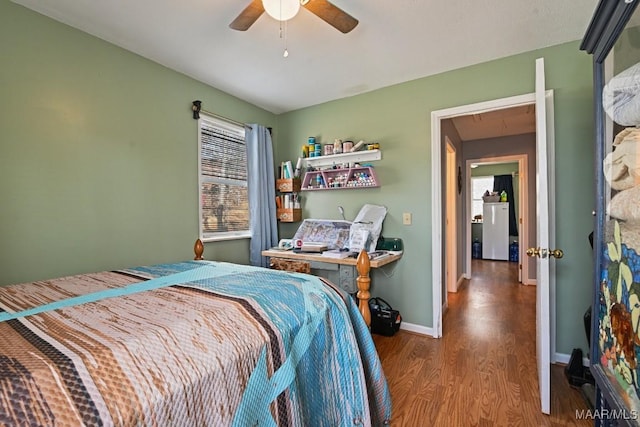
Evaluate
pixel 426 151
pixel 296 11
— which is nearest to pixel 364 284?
pixel 296 11

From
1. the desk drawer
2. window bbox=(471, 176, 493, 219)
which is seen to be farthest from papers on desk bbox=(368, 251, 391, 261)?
window bbox=(471, 176, 493, 219)

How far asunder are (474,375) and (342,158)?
2.18 metres

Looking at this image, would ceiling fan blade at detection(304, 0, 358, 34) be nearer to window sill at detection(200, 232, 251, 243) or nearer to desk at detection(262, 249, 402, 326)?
desk at detection(262, 249, 402, 326)

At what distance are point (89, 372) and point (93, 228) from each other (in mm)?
1689

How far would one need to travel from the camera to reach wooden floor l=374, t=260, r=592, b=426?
1.60 metres

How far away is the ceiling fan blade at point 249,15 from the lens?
1.49 metres

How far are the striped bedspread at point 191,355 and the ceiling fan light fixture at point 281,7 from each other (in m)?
1.39

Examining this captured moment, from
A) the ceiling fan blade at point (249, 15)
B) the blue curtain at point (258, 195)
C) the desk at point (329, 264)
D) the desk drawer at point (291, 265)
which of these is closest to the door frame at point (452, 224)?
the desk at point (329, 264)

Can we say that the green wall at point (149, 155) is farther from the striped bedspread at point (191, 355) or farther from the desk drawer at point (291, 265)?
the striped bedspread at point (191, 355)

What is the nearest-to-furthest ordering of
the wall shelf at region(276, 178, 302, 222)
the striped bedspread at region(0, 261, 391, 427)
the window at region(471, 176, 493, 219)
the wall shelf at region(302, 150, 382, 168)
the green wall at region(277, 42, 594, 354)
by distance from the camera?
the striped bedspread at region(0, 261, 391, 427) < the green wall at region(277, 42, 594, 354) < the wall shelf at region(302, 150, 382, 168) < the wall shelf at region(276, 178, 302, 222) < the window at region(471, 176, 493, 219)

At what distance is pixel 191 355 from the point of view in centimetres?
81

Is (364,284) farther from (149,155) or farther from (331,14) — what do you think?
(149,155)

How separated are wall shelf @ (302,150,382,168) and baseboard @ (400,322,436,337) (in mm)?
1659

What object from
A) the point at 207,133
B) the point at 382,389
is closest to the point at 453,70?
the point at 207,133
